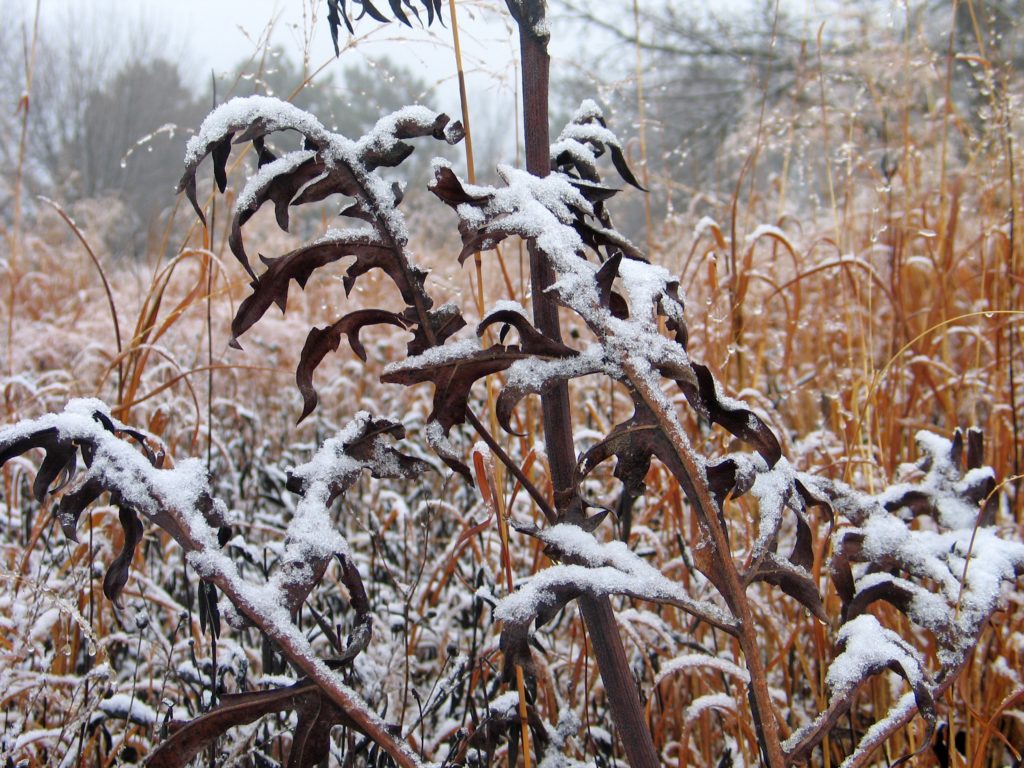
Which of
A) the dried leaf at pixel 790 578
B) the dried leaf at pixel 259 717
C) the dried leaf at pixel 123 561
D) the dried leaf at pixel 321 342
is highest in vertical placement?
the dried leaf at pixel 321 342

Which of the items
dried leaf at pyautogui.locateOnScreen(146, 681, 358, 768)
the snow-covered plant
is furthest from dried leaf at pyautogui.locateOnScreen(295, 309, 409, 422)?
dried leaf at pyautogui.locateOnScreen(146, 681, 358, 768)

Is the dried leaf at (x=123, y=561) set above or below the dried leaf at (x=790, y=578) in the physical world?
above

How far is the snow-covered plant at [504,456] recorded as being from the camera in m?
0.66

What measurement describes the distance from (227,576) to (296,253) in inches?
11.6

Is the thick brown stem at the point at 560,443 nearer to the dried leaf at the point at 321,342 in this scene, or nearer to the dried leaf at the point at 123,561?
the dried leaf at the point at 321,342

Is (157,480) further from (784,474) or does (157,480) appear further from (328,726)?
(784,474)

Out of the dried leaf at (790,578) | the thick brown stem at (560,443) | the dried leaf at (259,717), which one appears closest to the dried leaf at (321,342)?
the thick brown stem at (560,443)

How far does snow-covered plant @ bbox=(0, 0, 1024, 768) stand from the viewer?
664 mm

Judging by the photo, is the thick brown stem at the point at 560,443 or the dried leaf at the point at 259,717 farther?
the thick brown stem at the point at 560,443

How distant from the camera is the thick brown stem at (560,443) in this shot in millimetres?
751

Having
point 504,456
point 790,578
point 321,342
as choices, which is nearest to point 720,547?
point 790,578

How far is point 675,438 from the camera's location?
26.5 inches

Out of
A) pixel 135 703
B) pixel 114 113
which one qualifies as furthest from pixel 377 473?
pixel 114 113

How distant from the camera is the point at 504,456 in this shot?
2.54ft
